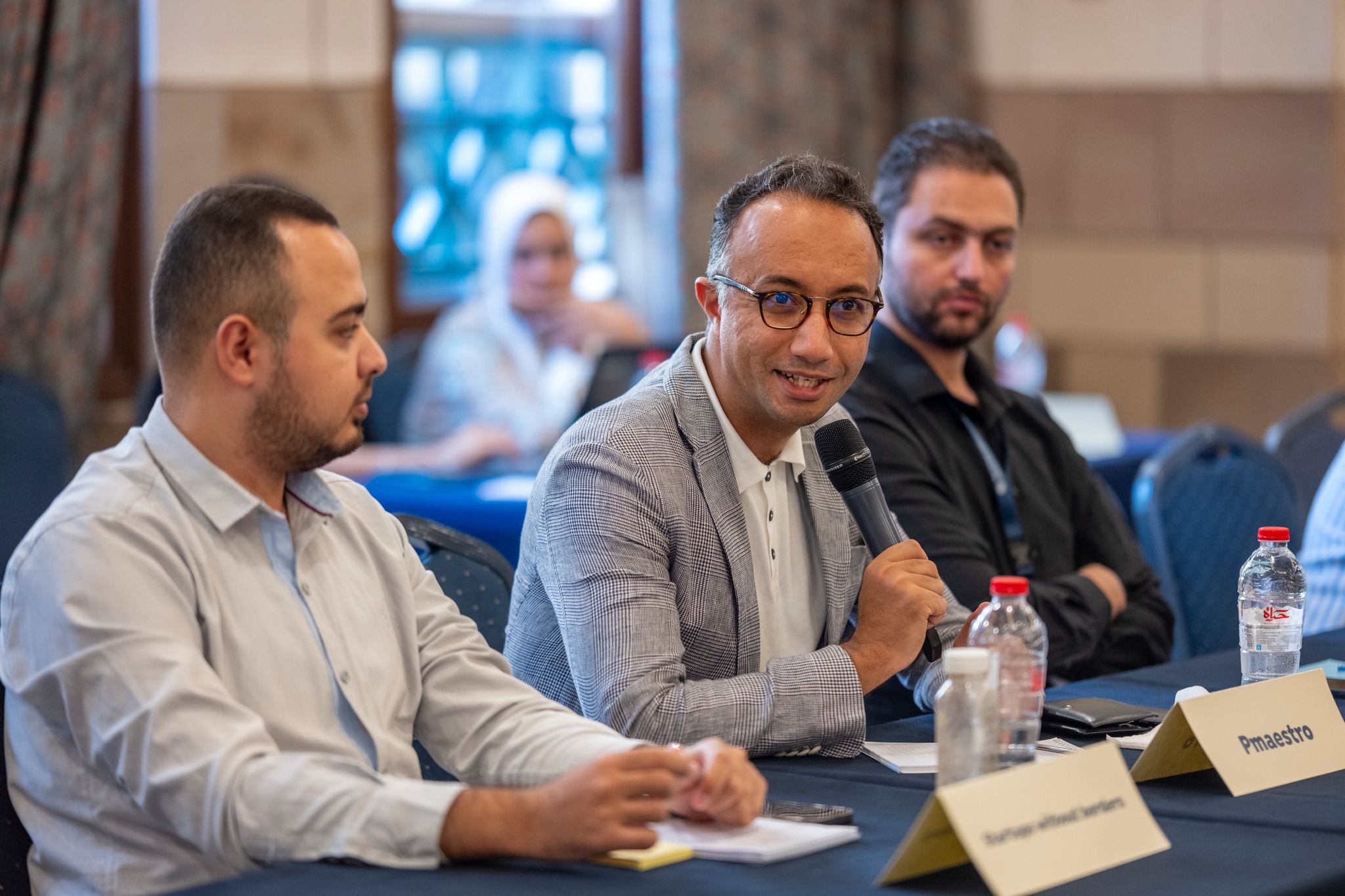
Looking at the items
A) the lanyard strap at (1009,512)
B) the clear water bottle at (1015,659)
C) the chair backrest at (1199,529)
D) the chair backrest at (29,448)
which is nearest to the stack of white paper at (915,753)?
the clear water bottle at (1015,659)

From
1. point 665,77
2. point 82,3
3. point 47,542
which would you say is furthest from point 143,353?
point 47,542

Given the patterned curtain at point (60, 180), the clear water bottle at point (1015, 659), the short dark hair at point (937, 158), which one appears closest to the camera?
the clear water bottle at point (1015, 659)

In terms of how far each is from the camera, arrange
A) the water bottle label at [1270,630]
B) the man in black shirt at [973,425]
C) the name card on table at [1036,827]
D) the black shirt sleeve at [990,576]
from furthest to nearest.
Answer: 1. the man in black shirt at [973,425]
2. the black shirt sleeve at [990,576]
3. the water bottle label at [1270,630]
4. the name card on table at [1036,827]

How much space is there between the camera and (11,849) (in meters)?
1.59

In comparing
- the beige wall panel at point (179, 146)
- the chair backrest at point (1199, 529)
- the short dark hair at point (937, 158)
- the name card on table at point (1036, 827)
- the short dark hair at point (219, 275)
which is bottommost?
the chair backrest at point (1199, 529)

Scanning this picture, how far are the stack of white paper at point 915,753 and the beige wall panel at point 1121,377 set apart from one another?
4754 mm

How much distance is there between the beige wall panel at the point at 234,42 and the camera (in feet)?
16.5

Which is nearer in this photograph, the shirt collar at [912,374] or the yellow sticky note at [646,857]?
the yellow sticky note at [646,857]

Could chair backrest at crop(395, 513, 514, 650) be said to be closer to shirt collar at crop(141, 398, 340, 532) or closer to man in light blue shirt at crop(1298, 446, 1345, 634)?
shirt collar at crop(141, 398, 340, 532)

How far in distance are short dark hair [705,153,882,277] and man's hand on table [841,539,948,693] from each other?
452mm

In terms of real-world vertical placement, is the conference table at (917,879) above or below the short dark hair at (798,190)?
below

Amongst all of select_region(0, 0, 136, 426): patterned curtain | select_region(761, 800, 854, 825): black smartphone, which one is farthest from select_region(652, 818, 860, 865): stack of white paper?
select_region(0, 0, 136, 426): patterned curtain

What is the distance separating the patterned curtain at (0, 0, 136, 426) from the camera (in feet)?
14.8

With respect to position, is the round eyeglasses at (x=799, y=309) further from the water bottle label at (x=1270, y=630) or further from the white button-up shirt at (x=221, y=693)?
the water bottle label at (x=1270, y=630)
